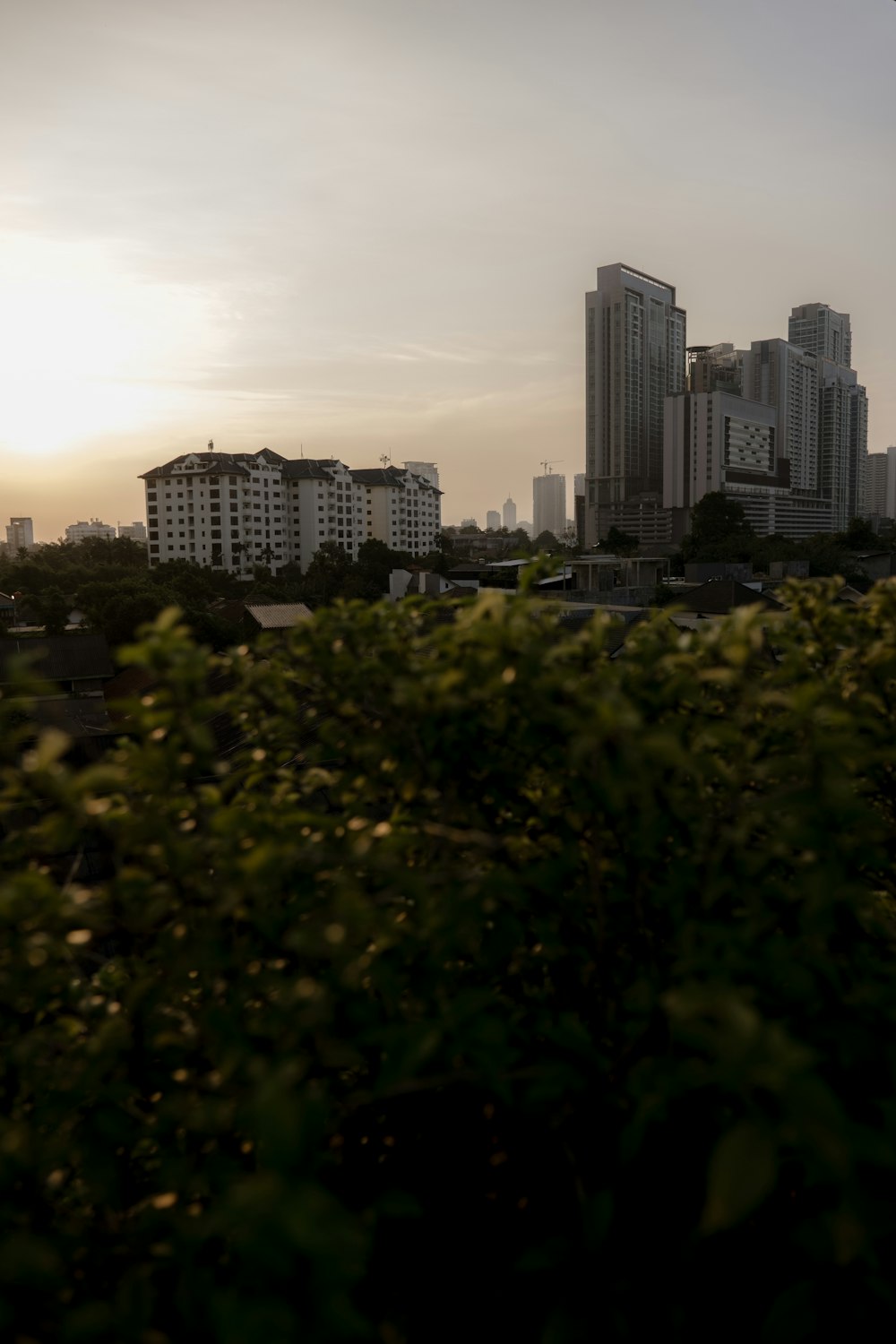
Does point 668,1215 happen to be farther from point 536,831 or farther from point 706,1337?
point 536,831

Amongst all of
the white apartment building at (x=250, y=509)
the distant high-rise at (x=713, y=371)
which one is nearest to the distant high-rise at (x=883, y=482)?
the distant high-rise at (x=713, y=371)

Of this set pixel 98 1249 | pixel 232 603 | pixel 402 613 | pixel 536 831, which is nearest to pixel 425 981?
pixel 536 831

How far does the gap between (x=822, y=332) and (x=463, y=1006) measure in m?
122

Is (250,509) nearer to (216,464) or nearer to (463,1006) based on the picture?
(216,464)

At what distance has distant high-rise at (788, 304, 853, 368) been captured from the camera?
107 metres

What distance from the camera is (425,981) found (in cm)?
148

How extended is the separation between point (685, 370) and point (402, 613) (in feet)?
349

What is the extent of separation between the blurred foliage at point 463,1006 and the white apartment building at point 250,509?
68012 millimetres

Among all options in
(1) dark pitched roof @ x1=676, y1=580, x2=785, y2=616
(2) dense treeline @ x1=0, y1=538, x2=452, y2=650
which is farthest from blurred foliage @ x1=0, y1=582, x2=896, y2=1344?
(2) dense treeline @ x1=0, y1=538, x2=452, y2=650

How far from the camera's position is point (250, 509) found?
71.2 meters

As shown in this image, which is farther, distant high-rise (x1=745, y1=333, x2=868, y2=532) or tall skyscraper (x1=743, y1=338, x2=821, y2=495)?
distant high-rise (x1=745, y1=333, x2=868, y2=532)

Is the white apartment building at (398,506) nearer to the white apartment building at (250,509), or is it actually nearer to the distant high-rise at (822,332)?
the white apartment building at (250,509)

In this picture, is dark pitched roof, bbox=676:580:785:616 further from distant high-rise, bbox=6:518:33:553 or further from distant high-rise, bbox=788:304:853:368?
distant high-rise, bbox=6:518:33:553

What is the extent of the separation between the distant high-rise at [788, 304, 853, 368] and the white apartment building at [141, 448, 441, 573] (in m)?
62.9
